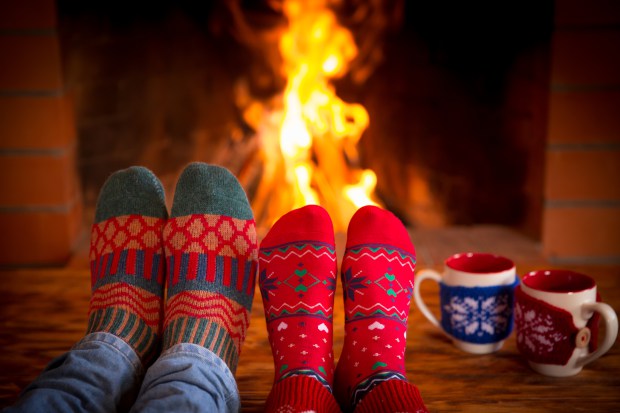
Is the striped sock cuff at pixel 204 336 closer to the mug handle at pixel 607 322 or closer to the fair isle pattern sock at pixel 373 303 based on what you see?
the fair isle pattern sock at pixel 373 303

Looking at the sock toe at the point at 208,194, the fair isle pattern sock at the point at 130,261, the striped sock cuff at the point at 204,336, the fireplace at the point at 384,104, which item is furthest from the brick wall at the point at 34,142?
the striped sock cuff at the point at 204,336

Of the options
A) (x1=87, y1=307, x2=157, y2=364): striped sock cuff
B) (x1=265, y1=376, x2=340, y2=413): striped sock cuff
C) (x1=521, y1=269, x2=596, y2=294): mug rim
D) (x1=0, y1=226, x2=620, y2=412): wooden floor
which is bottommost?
(x1=0, y1=226, x2=620, y2=412): wooden floor

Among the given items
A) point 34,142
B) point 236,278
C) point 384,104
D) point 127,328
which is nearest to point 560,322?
point 236,278

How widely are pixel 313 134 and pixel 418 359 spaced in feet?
2.68

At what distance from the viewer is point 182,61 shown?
5.54 feet

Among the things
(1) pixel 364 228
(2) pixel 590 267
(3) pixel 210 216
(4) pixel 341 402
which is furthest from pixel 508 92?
(4) pixel 341 402

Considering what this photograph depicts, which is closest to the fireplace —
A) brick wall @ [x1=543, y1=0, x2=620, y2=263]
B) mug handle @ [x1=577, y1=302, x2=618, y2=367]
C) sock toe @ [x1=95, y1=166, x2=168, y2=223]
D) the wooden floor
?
brick wall @ [x1=543, y1=0, x2=620, y2=263]

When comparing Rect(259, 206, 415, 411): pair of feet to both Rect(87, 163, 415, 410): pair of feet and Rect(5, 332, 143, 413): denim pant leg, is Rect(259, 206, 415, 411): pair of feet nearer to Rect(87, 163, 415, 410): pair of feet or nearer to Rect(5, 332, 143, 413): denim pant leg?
Rect(87, 163, 415, 410): pair of feet

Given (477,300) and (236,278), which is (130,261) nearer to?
(236,278)

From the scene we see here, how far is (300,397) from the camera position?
81 centimetres

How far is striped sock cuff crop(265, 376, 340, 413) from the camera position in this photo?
31.1 inches

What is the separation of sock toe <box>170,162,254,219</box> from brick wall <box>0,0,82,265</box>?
20.0 inches

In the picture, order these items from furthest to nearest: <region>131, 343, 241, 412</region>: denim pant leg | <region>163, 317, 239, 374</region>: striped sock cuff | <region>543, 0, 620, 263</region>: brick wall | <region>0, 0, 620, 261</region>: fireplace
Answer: <region>0, 0, 620, 261</region>: fireplace < <region>543, 0, 620, 263</region>: brick wall < <region>163, 317, 239, 374</region>: striped sock cuff < <region>131, 343, 241, 412</region>: denim pant leg

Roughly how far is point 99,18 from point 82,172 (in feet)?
1.22
